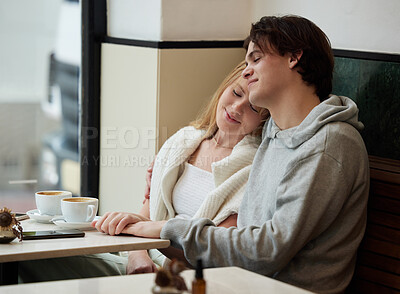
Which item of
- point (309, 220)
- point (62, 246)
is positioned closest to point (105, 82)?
point (62, 246)

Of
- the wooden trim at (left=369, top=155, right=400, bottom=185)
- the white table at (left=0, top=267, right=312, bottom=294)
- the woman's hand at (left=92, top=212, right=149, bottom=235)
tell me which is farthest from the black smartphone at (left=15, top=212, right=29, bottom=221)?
the wooden trim at (left=369, top=155, right=400, bottom=185)

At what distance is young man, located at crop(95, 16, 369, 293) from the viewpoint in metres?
1.68

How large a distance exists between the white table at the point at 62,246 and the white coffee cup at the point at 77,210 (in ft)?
0.14

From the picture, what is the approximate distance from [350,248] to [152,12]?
1.39 metres

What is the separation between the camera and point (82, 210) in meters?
1.85

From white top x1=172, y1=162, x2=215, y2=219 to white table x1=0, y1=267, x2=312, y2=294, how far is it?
82 centimetres

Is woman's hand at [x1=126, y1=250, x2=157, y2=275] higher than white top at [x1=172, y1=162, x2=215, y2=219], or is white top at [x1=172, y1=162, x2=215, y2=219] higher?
white top at [x1=172, y1=162, x2=215, y2=219]

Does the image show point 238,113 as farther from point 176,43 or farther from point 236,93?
point 176,43

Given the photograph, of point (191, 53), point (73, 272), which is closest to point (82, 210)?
point (73, 272)

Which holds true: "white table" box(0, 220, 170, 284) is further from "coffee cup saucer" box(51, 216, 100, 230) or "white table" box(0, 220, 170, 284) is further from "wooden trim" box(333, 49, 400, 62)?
"wooden trim" box(333, 49, 400, 62)

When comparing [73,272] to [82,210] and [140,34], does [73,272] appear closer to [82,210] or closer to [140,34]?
[82,210]

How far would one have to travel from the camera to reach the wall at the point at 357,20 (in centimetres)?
209

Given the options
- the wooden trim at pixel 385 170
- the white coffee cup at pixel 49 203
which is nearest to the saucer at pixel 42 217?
the white coffee cup at pixel 49 203

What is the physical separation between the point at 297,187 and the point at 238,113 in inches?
22.2
